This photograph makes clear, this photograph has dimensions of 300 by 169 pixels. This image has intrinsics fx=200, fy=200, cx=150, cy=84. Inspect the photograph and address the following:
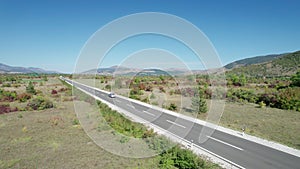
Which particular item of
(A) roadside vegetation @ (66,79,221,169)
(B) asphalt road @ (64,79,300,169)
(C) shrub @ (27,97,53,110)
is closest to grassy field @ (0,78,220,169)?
(A) roadside vegetation @ (66,79,221,169)

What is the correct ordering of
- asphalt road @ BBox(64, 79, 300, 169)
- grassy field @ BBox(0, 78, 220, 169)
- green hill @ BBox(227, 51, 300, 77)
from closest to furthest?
asphalt road @ BBox(64, 79, 300, 169) < grassy field @ BBox(0, 78, 220, 169) < green hill @ BBox(227, 51, 300, 77)

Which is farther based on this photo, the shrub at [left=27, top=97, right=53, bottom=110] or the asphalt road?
the shrub at [left=27, top=97, right=53, bottom=110]

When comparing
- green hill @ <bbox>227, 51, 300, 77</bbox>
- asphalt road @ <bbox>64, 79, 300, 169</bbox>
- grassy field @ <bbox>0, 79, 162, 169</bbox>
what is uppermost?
green hill @ <bbox>227, 51, 300, 77</bbox>

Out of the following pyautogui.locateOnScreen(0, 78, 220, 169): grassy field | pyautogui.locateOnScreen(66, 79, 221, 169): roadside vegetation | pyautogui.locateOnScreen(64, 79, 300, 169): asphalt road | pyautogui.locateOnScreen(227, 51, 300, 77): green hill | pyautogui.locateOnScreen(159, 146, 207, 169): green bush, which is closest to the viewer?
pyautogui.locateOnScreen(159, 146, 207, 169): green bush

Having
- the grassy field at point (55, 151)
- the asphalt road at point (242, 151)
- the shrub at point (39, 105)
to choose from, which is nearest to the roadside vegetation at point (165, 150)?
the grassy field at point (55, 151)

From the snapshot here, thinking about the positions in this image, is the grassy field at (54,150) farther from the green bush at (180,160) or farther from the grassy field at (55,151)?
the green bush at (180,160)

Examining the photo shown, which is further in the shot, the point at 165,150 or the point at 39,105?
the point at 39,105

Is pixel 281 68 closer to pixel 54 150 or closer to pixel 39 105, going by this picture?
pixel 39 105

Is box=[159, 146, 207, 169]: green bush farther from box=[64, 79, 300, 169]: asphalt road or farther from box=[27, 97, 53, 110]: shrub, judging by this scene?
box=[27, 97, 53, 110]: shrub

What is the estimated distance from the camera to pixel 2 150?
13.2 m

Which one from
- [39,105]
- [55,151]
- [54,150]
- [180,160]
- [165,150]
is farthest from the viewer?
[39,105]

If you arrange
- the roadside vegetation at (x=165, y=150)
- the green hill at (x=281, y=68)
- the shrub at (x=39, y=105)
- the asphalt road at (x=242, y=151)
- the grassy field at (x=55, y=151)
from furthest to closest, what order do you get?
the green hill at (x=281, y=68)
the shrub at (x=39, y=105)
the grassy field at (x=55, y=151)
the asphalt road at (x=242, y=151)
the roadside vegetation at (x=165, y=150)

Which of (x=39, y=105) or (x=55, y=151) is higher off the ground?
(x=39, y=105)

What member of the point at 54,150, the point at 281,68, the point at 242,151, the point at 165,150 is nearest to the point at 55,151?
the point at 54,150
